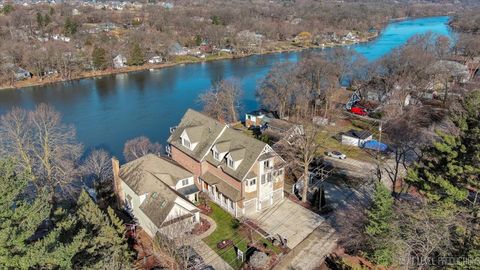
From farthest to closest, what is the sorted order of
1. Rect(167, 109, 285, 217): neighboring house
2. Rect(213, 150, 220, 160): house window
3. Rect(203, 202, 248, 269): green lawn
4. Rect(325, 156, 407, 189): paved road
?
Rect(325, 156, 407, 189): paved road
Rect(213, 150, 220, 160): house window
Rect(167, 109, 285, 217): neighboring house
Rect(203, 202, 248, 269): green lawn

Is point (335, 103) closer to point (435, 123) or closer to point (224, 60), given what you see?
point (435, 123)

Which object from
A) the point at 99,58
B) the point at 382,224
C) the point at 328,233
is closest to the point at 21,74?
the point at 99,58

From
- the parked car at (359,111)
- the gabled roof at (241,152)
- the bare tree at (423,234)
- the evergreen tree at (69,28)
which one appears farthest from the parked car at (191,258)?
the evergreen tree at (69,28)

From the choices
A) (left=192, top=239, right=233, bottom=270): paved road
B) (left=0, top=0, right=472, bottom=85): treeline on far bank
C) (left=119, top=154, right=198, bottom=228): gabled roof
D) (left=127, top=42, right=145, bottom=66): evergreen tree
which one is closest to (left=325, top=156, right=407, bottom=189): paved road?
(left=119, top=154, right=198, bottom=228): gabled roof

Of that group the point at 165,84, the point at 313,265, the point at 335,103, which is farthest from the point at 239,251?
the point at 165,84

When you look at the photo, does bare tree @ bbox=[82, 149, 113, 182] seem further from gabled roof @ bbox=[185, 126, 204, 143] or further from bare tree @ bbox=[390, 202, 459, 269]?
bare tree @ bbox=[390, 202, 459, 269]

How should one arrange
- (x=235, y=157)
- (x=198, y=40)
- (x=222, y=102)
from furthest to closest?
1. (x=198, y=40)
2. (x=222, y=102)
3. (x=235, y=157)

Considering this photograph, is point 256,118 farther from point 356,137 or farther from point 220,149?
point 220,149
